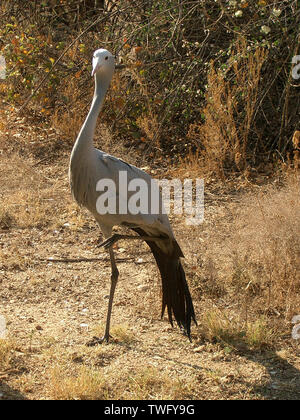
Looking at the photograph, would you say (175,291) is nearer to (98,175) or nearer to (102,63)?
(98,175)

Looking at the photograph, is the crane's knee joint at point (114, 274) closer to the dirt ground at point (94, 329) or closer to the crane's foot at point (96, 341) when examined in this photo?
the dirt ground at point (94, 329)

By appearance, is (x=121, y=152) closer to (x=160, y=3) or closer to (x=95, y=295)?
(x=160, y=3)

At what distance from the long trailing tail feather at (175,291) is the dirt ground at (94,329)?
144 millimetres

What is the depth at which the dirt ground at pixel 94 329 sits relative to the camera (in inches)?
152

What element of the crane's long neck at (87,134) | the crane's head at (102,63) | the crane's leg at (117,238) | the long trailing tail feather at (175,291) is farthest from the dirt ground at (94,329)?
the crane's head at (102,63)

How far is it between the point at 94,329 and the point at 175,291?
66 centimetres

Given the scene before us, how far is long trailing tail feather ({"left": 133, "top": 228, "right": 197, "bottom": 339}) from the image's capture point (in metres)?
4.57

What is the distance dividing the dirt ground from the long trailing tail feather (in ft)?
0.47

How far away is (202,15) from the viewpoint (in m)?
7.29

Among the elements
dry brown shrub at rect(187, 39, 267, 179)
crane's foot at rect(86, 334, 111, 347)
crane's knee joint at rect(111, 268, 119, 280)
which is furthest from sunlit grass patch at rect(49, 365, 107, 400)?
dry brown shrub at rect(187, 39, 267, 179)

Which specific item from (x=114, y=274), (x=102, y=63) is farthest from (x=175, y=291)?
(x=102, y=63)

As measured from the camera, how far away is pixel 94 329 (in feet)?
15.3
